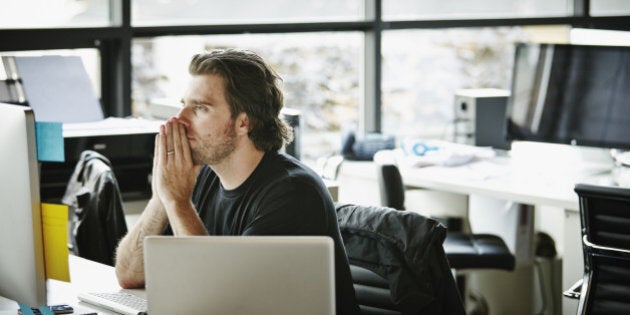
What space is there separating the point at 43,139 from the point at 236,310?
24.9 inches

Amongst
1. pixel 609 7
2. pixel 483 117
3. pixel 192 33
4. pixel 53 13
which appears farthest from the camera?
pixel 609 7

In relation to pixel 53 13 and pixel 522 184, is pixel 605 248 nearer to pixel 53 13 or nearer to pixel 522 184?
pixel 522 184

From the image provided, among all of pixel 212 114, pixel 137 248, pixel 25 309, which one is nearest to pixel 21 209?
pixel 25 309

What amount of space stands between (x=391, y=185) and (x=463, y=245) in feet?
1.54

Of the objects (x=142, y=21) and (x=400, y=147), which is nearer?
(x=142, y=21)

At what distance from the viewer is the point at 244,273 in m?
1.70

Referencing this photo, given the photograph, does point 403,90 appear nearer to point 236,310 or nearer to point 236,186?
point 236,186

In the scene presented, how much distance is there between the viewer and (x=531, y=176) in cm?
415

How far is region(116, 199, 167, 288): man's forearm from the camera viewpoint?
239 cm

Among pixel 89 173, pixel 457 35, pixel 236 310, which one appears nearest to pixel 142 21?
pixel 89 173

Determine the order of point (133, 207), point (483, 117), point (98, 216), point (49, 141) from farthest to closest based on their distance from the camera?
1. point (483, 117)
2. point (133, 207)
3. point (98, 216)
4. point (49, 141)

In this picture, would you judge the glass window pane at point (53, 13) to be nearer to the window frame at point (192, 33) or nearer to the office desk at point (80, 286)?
the window frame at point (192, 33)

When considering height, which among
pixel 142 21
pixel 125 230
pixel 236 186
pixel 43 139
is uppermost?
pixel 142 21

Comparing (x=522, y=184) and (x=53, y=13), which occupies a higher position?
(x=53, y=13)
